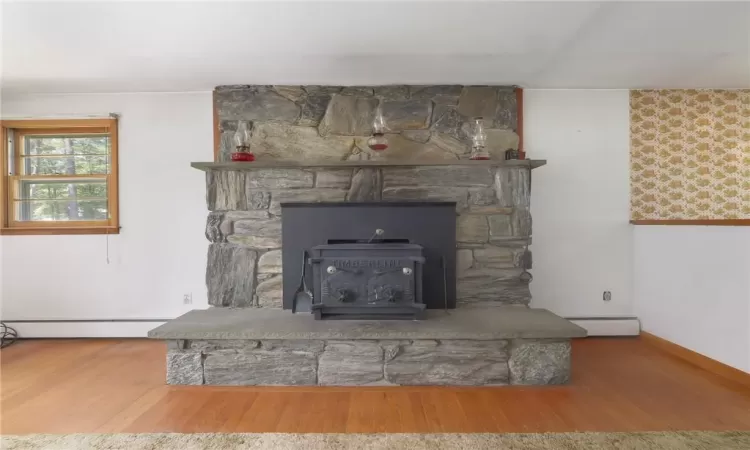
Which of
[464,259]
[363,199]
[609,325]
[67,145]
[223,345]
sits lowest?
[609,325]

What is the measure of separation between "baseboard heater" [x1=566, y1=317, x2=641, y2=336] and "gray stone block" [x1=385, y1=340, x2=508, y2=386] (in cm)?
131

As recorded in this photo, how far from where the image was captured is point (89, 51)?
2549mm

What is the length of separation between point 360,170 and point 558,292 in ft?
6.33

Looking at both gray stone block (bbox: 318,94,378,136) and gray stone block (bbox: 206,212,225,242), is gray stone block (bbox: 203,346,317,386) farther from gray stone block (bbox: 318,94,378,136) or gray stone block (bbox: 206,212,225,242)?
gray stone block (bbox: 318,94,378,136)

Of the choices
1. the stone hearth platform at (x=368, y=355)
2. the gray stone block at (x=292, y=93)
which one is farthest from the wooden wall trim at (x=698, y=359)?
the gray stone block at (x=292, y=93)

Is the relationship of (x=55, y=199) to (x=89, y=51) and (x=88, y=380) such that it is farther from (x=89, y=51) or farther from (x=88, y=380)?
(x=88, y=380)

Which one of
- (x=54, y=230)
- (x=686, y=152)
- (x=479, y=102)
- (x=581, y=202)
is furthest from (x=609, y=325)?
(x=54, y=230)

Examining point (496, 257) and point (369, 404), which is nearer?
point (369, 404)

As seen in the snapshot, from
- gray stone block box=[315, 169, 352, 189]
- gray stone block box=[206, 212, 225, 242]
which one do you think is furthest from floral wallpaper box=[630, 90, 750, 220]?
gray stone block box=[206, 212, 225, 242]

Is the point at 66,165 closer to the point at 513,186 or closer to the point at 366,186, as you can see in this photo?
the point at 366,186

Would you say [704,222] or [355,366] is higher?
[704,222]

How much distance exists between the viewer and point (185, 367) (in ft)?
7.98

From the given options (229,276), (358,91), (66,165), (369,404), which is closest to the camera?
(369,404)

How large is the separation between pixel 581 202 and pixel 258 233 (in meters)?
2.64
